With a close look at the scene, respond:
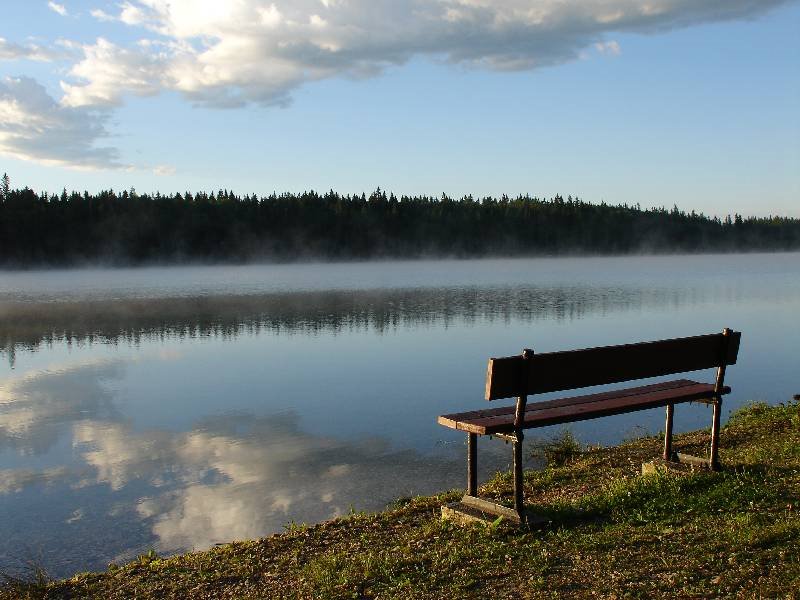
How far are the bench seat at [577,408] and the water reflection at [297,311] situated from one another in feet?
74.7

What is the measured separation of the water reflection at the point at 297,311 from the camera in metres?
33.8

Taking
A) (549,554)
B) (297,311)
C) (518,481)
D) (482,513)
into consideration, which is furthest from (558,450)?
(297,311)

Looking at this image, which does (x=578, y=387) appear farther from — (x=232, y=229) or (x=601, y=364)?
(x=232, y=229)

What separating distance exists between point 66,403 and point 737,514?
15874 millimetres

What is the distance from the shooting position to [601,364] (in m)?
8.71

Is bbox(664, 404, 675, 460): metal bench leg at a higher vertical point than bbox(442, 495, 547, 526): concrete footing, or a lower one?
higher

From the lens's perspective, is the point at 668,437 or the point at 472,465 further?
the point at 668,437

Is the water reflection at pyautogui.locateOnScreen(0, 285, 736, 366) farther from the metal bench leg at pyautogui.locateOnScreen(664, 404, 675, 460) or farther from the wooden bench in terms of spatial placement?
the wooden bench

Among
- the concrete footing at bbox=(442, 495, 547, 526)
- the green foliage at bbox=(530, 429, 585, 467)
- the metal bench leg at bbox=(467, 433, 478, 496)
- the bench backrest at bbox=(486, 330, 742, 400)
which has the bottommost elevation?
the green foliage at bbox=(530, 429, 585, 467)

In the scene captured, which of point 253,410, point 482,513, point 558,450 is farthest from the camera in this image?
point 253,410

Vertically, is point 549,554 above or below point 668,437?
below

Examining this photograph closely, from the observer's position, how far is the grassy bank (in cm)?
643

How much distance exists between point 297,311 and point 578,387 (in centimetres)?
3523

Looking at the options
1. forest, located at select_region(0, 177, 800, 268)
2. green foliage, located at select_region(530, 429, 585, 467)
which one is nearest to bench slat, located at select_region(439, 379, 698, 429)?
green foliage, located at select_region(530, 429, 585, 467)
